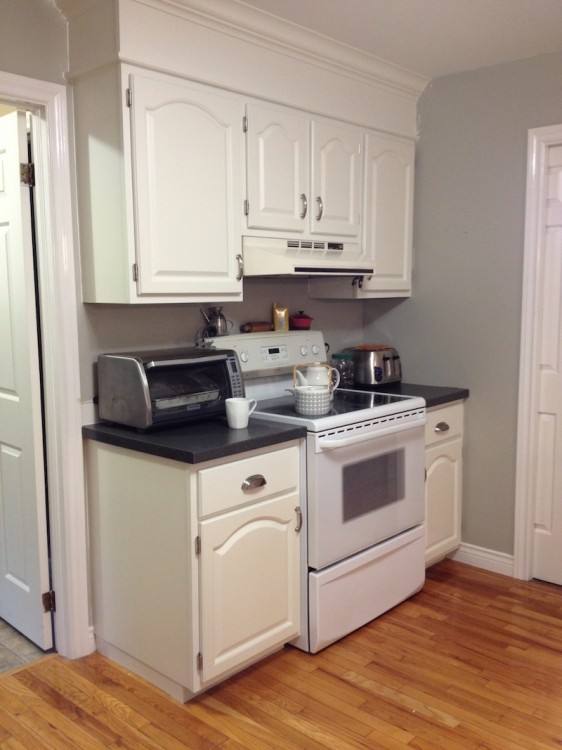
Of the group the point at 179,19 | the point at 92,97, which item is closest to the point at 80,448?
the point at 92,97

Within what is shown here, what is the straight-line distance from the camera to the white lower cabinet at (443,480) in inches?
127

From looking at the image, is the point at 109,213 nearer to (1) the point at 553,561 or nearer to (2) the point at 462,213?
(2) the point at 462,213

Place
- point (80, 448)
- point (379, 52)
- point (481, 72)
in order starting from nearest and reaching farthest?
point (80, 448)
point (379, 52)
point (481, 72)

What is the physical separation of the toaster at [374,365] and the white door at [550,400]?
0.69 m

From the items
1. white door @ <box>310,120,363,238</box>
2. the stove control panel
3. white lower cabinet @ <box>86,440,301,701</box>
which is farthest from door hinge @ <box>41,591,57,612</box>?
white door @ <box>310,120,363,238</box>

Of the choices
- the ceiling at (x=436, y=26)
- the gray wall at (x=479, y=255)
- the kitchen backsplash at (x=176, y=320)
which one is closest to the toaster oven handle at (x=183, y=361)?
the kitchen backsplash at (x=176, y=320)

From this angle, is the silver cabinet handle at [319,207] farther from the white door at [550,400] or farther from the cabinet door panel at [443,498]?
the cabinet door panel at [443,498]

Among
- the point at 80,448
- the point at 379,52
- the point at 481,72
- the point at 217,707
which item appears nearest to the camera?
the point at 217,707

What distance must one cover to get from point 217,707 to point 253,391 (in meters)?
1.25

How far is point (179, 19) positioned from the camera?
236 cm

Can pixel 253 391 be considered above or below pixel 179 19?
below

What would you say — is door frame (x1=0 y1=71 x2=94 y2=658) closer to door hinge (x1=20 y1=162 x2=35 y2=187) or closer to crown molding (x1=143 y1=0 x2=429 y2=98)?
door hinge (x1=20 y1=162 x2=35 y2=187)

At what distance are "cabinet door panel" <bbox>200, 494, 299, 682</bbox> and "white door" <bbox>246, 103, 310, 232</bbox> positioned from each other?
1114 millimetres

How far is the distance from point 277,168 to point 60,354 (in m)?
1.11
